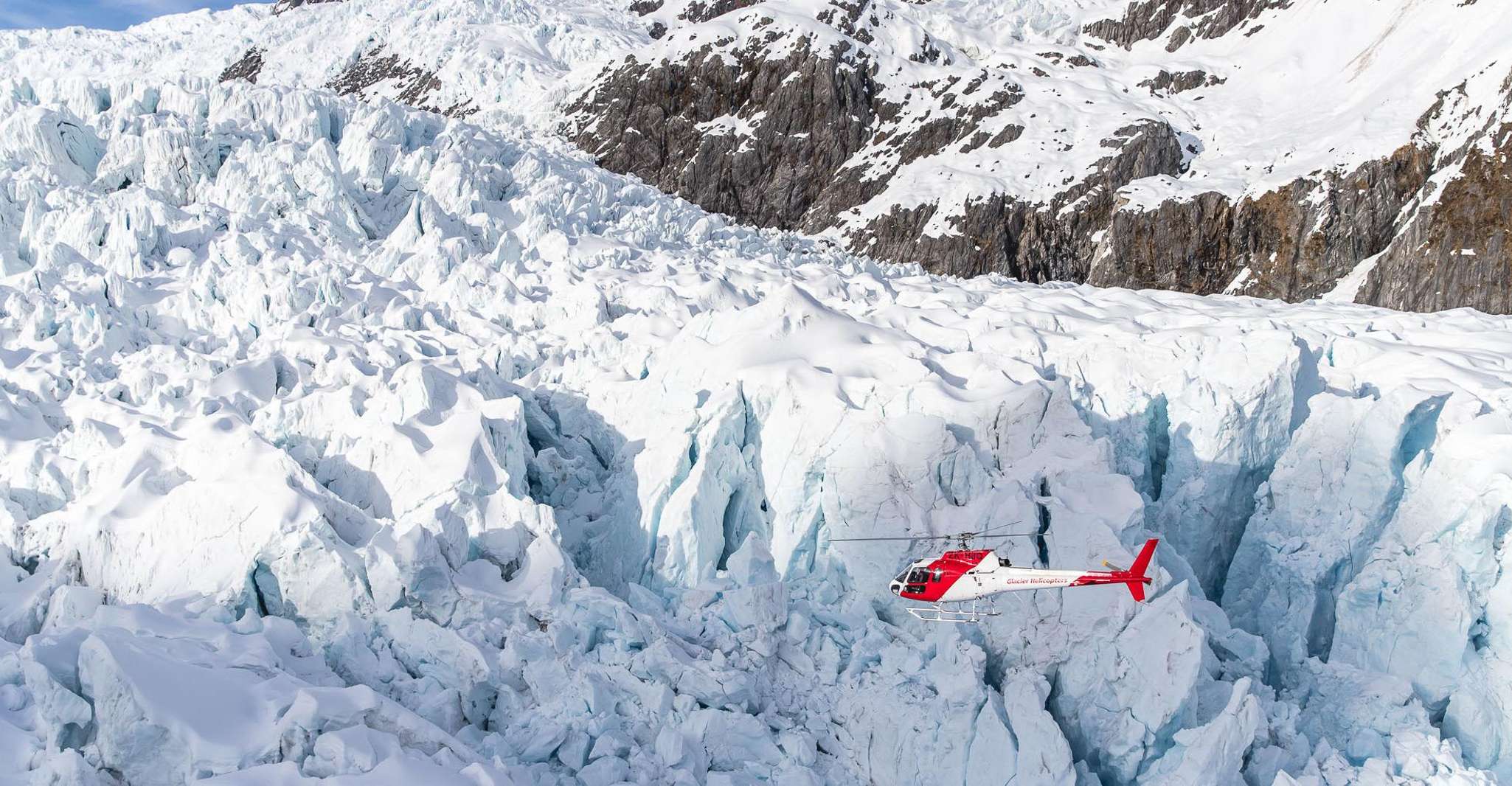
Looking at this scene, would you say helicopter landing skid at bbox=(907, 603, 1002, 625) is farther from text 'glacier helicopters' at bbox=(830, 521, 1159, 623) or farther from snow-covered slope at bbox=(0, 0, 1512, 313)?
snow-covered slope at bbox=(0, 0, 1512, 313)

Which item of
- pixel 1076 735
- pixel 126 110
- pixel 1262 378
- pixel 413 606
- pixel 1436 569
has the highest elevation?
pixel 126 110

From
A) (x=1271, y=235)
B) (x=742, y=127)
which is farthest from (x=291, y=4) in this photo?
(x=1271, y=235)

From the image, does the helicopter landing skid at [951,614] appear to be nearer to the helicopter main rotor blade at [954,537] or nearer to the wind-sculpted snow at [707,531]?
the wind-sculpted snow at [707,531]

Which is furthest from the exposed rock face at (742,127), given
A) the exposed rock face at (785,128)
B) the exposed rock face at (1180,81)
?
the exposed rock face at (1180,81)

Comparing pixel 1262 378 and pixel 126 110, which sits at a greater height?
pixel 126 110

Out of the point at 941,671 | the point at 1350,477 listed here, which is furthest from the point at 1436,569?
the point at 941,671

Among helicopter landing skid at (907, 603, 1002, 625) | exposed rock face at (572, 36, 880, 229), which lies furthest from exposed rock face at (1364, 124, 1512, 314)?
helicopter landing skid at (907, 603, 1002, 625)

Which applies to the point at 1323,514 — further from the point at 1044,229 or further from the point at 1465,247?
the point at 1044,229

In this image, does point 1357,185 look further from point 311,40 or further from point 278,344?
point 311,40
